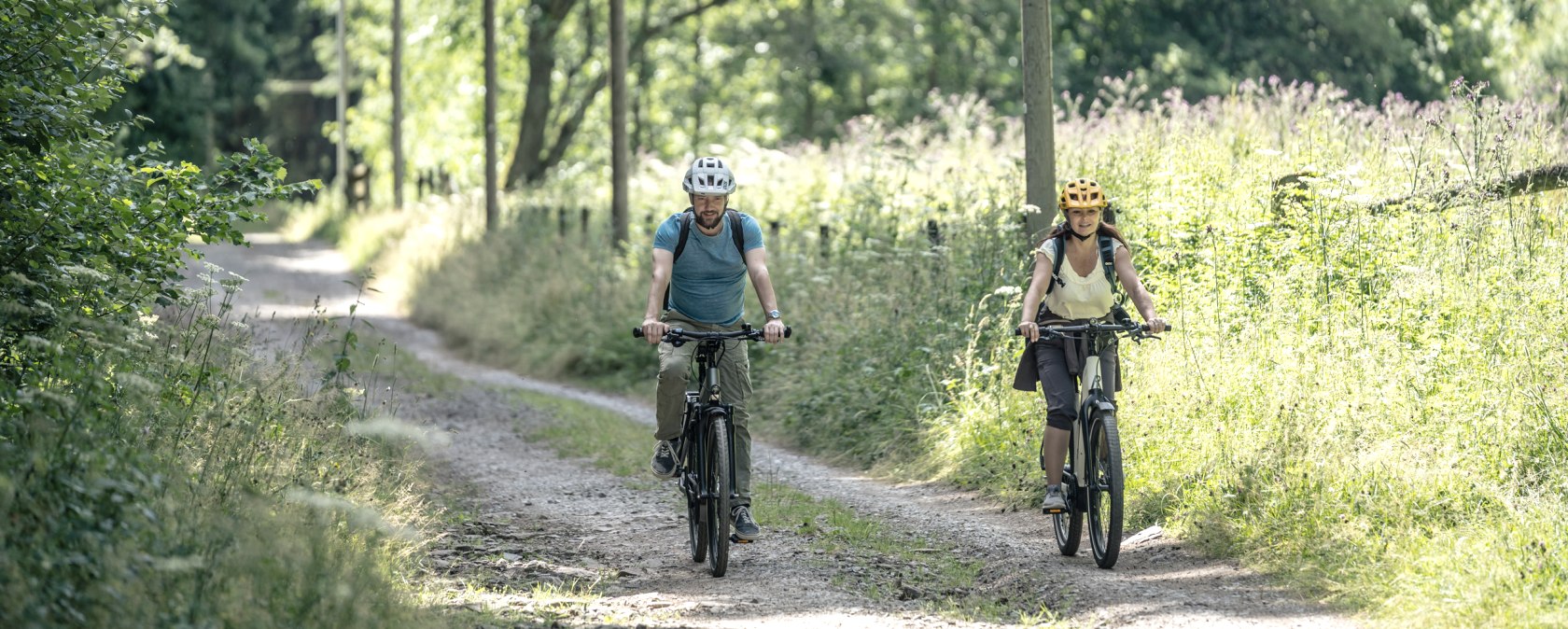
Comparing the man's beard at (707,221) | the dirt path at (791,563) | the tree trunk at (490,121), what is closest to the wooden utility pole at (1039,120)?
the dirt path at (791,563)

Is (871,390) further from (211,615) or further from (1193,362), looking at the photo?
(211,615)

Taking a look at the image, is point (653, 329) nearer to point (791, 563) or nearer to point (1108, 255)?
point (791, 563)

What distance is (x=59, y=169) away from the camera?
7199 mm

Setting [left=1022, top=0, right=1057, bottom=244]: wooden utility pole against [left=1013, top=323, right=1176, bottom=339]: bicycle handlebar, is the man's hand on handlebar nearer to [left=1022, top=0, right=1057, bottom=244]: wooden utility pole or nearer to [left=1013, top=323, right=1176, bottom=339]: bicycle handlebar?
[left=1013, top=323, right=1176, bottom=339]: bicycle handlebar

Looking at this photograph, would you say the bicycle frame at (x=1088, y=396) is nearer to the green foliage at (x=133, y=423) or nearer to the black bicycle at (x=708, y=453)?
the black bicycle at (x=708, y=453)

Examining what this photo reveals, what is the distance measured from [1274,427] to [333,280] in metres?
20.6

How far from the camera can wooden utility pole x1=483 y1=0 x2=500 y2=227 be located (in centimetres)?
2527

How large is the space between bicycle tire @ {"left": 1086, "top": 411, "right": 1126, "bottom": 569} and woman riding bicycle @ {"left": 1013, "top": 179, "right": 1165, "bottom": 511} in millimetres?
271

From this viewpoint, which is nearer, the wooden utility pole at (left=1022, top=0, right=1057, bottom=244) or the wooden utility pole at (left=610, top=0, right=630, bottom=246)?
the wooden utility pole at (left=1022, top=0, right=1057, bottom=244)

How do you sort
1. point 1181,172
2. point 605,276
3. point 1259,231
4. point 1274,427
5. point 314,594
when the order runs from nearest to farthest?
point 314,594 → point 1274,427 → point 1259,231 → point 1181,172 → point 605,276

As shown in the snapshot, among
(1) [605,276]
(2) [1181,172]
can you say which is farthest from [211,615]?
(1) [605,276]

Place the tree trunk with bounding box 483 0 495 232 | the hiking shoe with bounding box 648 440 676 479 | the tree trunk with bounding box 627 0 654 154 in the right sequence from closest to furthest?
the hiking shoe with bounding box 648 440 676 479 → the tree trunk with bounding box 483 0 495 232 → the tree trunk with bounding box 627 0 654 154

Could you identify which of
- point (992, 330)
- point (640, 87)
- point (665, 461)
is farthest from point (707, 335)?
point (640, 87)

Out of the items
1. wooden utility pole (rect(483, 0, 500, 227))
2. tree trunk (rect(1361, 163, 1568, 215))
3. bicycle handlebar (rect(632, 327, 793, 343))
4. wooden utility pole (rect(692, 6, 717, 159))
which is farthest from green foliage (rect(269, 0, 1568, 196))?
bicycle handlebar (rect(632, 327, 793, 343))
